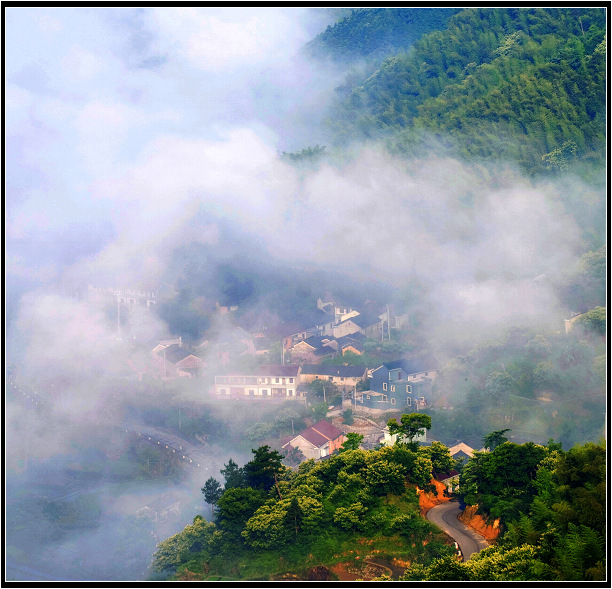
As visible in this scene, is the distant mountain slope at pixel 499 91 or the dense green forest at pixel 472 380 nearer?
the dense green forest at pixel 472 380

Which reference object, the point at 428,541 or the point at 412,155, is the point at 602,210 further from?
the point at 428,541

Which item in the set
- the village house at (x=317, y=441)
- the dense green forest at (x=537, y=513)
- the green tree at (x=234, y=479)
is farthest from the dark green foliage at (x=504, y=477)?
the village house at (x=317, y=441)

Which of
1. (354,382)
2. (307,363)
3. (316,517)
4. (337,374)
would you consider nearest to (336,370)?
(337,374)

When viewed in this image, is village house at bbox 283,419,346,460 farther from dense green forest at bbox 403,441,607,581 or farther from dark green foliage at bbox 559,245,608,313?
dark green foliage at bbox 559,245,608,313

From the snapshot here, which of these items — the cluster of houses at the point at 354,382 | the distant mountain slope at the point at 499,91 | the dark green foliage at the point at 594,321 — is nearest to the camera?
the dark green foliage at the point at 594,321

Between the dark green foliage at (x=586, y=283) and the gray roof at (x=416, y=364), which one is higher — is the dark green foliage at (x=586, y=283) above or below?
above

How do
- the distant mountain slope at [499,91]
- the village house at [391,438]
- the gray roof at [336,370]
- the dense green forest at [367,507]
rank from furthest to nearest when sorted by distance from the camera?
the distant mountain slope at [499,91]
the gray roof at [336,370]
the village house at [391,438]
the dense green forest at [367,507]

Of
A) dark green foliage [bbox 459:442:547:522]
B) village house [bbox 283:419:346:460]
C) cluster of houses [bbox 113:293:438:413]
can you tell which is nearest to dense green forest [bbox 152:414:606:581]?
dark green foliage [bbox 459:442:547:522]

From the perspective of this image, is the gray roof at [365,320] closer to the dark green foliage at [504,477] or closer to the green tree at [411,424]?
the green tree at [411,424]
